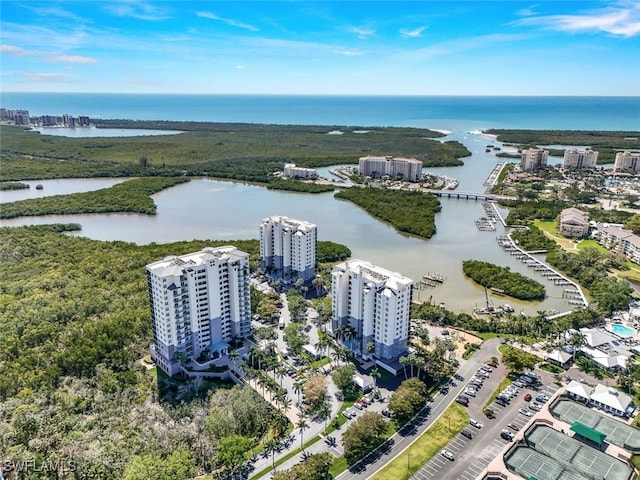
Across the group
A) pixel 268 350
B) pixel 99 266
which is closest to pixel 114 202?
pixel 99 266

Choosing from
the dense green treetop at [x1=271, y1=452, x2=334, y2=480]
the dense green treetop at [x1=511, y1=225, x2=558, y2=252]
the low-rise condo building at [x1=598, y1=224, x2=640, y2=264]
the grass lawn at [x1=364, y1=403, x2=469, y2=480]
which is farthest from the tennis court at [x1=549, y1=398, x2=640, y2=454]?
the dense green treetop at [x1=511, y1=225, x2=558, y2=252]

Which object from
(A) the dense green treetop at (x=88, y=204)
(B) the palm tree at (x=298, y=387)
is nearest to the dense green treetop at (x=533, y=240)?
(B) the palm tree at (x=298, y=387)

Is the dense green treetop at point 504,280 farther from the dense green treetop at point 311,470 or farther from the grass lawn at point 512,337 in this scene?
the dense green treetop at point 311,470

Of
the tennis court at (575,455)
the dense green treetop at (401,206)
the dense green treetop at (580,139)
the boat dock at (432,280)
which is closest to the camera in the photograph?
the tennis court at (575,455)

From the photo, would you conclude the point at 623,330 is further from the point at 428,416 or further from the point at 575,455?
the point at 428,416

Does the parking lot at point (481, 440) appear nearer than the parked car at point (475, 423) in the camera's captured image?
Yes
